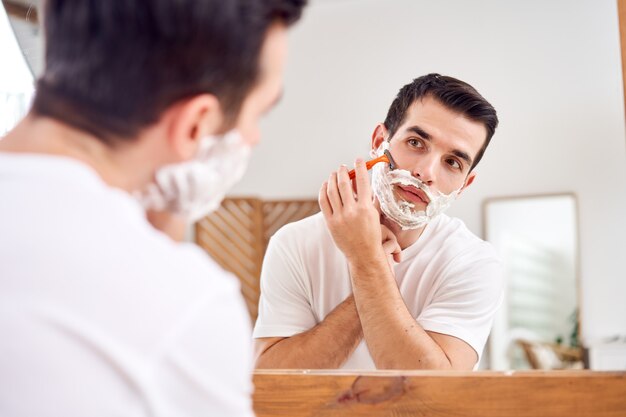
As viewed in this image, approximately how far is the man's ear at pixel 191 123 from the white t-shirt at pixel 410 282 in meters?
0.51

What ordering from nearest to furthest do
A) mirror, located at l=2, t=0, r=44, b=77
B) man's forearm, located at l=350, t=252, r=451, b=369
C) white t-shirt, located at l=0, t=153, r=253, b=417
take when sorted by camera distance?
white t-shirt, located at l=0, t=153, r=253, b=417 → man's forearm, located at l=350, t=252, r=451, b=369 → mirror, located at l=2, t=0, r=44, b=77

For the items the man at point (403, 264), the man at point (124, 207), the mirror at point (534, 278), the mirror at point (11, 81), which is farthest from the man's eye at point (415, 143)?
the mirror at point (11, 81)

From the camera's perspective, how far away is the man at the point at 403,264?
89 cm

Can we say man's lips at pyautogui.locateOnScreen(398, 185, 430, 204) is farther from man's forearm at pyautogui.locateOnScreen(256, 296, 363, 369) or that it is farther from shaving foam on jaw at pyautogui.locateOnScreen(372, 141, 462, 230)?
man's forearm at pyautogui.locateOnScreen(256, 296, 363, 369)

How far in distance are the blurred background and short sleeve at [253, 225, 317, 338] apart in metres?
0.08

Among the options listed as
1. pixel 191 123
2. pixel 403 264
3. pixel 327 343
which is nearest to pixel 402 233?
pixel 403 264

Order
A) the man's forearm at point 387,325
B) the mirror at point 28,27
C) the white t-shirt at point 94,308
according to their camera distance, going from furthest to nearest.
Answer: the mirror at point 28,27 < the man's forearm at point 387,325 < the white t-shirt at point 94,308

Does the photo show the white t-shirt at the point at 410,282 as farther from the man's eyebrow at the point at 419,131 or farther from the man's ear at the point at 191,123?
the man's ear at the point at 191,123

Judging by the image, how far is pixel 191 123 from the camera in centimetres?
43

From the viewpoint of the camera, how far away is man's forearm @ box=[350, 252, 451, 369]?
87 cm

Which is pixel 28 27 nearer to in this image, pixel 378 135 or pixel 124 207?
pixel 378 135

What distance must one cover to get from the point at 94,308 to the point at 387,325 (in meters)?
0.56

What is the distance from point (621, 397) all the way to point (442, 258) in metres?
0.26

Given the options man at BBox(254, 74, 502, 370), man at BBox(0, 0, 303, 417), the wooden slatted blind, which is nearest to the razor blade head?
man at BBox(254, 74, 502, 370)
